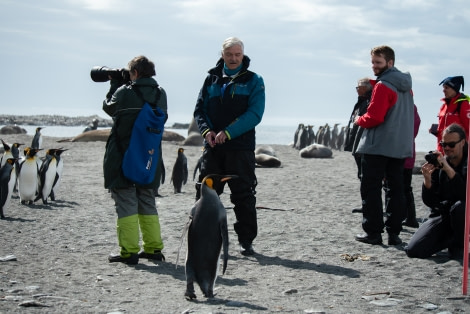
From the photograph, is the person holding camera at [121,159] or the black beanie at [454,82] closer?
the person holding camera at [121,159]

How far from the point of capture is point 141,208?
17.7ft

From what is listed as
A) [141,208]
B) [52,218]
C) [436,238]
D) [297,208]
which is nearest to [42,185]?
[52,218]

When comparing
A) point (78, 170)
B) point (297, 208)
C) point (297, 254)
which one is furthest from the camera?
point (78, 170)

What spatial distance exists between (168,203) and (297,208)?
2.09 meters

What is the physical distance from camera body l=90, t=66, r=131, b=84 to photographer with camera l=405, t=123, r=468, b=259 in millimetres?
2579

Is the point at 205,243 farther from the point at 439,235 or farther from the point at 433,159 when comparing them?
the point at 439,235

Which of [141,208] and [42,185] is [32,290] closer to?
[141,208]

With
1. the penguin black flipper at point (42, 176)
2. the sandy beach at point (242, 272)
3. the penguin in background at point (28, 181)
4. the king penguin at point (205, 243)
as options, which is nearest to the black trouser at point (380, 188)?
the sandy beach at point (242, 272)

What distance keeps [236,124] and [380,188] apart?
1.54 m

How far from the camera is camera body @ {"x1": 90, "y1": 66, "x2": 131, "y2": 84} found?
5.51m

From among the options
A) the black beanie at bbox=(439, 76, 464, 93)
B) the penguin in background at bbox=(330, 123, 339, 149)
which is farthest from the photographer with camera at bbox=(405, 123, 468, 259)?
the penguin in background at bbox=(330, 123, 339, 149)

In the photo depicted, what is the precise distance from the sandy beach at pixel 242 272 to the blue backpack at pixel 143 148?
0.73m

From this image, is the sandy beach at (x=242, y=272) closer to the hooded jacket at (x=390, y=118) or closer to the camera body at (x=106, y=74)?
the hooded jacket at (x=390, y=118)

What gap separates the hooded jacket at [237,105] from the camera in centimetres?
546
